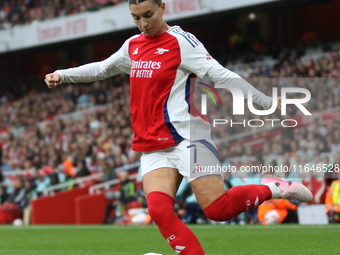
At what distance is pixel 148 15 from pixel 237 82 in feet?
2.47

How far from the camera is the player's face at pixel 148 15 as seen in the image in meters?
3.84

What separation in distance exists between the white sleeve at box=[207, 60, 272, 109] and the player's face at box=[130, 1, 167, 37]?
49cm

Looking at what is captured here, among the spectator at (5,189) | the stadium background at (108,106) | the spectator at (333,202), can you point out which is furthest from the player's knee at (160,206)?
the spectator at (5,189)

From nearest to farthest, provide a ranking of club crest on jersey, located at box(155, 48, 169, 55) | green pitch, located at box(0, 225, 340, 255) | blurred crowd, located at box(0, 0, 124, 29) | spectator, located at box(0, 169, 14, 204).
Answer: club crest on jersey, located at box(155, 48, 169, 55) < green pitch, located at box(0, 225, 340, 255) < spectator, located at box(0, 169, 14, 204) < blurred crowd, located at box(0, 0, 124, 29)

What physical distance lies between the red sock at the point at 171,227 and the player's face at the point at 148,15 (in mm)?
1122

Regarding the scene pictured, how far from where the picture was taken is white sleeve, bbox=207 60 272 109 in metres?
3.80

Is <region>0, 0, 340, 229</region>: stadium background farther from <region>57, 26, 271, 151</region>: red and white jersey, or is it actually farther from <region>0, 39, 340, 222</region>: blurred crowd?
<region>57, 26, 271, 151</region>: red and white jersey

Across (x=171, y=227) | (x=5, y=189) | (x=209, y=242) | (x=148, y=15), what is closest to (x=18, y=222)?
(x=5, y=189)

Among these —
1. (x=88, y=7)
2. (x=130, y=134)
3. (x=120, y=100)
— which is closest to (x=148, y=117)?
(x=130, y=134)

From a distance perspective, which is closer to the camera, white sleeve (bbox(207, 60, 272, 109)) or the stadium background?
white sleeve (bbox(207, 60, 272, 109))

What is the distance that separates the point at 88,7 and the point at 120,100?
393 centimetres

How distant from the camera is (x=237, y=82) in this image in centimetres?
383

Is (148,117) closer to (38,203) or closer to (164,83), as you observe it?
(164,83)

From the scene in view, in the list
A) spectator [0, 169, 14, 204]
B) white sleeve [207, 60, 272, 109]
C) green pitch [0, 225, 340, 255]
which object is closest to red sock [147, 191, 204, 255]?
white sleeve [207, 60, 272, 109]
